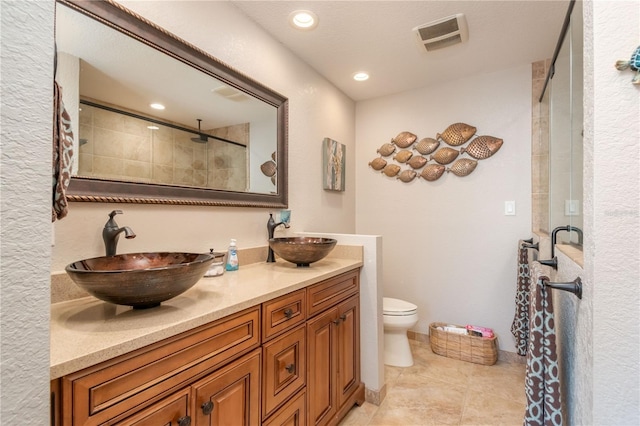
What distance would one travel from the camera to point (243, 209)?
1864 millimetres

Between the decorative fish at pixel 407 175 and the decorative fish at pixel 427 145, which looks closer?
the decorative fish at pixel 427 145

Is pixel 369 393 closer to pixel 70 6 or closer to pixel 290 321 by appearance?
pixel 290 321

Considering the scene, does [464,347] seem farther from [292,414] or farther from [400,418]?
[292,414]

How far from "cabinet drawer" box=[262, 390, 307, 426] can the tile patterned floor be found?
1.64 feet

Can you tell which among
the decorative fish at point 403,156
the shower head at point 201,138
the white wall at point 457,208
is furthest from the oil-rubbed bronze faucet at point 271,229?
the decorative fish at point 403,156

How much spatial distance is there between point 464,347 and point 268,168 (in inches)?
82.5

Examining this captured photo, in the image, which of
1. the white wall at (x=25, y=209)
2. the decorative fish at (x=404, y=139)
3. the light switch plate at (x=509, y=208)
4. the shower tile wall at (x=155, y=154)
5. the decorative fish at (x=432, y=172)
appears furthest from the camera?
the decorative fish at (x=404, y=139)

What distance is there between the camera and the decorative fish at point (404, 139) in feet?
9.39

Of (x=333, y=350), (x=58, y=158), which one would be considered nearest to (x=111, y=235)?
(x=58, y=158)

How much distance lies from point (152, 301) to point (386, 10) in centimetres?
194

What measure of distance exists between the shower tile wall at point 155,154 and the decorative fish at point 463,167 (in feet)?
5.97

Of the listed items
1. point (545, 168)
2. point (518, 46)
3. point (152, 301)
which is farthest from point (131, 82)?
point (545, 168)

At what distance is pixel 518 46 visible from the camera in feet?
7.14

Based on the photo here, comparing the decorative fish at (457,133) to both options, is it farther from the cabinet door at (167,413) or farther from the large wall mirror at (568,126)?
the cabinet door at (167,413)
